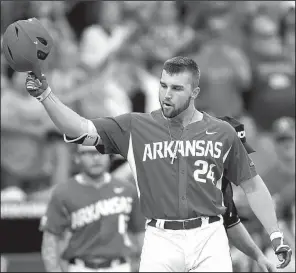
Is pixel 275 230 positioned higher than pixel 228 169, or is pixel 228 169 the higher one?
pixel 228 169

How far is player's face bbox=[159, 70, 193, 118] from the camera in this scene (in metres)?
5.65

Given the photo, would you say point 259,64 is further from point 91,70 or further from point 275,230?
point 275,230

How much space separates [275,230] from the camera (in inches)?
232

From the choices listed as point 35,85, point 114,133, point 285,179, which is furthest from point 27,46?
A: point 285,179

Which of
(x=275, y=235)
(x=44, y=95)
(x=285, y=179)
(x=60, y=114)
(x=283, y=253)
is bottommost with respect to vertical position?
(x=283, y=253)

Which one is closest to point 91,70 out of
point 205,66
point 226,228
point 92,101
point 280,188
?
point 92,101

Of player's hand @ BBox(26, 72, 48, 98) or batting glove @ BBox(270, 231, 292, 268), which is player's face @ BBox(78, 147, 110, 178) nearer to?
batting glove @ BBox(270, 231, 292, 268)

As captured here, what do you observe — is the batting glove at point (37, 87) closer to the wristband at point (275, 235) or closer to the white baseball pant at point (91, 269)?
the wristband at point (275, 235)

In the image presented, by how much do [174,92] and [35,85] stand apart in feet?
3.08

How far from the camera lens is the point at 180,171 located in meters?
5.80

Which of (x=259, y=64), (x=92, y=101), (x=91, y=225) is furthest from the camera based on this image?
(x=259, y=64)

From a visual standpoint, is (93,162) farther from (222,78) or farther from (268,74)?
(268,74)

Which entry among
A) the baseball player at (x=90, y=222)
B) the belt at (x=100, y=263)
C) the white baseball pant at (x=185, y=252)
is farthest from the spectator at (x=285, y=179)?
the white baseball pant at (x=185, y=252)

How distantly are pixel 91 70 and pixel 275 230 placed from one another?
5148mm
